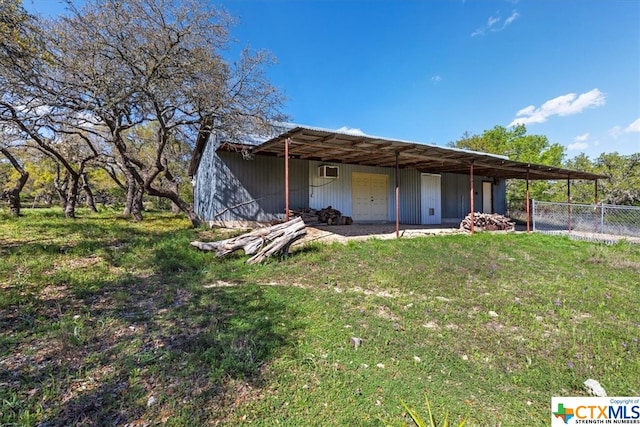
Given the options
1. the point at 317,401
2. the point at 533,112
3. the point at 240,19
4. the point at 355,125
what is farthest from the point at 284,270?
the point at 533,112

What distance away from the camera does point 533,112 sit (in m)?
31.1

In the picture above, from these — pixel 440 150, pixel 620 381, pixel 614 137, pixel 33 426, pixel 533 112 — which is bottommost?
pixel 620 381

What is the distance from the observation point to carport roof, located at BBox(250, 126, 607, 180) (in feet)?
22.3

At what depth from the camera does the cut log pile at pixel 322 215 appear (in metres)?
9.72

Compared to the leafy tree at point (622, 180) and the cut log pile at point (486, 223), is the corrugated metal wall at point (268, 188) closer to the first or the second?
the cut log pile at point (486, 223)

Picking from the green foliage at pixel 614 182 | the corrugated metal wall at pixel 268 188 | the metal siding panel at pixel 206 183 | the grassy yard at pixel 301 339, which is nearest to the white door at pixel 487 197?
the corrugated metal wall at pixel 268 188

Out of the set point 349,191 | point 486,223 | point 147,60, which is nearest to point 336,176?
point 349,191

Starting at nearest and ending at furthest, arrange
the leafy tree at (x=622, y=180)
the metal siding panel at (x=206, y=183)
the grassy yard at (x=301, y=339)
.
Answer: the grassy yard at (x=301, y=339)
the metal siding panel at (x=206, y=183)
the leafy tree at (x=622, y=180)

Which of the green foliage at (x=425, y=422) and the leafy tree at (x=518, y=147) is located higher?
the leafy tree at (x=518, y=147)

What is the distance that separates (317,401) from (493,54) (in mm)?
12896

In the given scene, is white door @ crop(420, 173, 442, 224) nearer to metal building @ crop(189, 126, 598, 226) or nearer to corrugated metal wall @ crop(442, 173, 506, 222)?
metal building @ crop(189, 126, 598, 226)

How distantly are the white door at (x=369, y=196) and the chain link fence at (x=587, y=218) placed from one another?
16.4 ft

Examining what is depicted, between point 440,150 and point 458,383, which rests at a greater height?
point 440,150

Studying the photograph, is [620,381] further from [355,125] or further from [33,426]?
[355,125]
